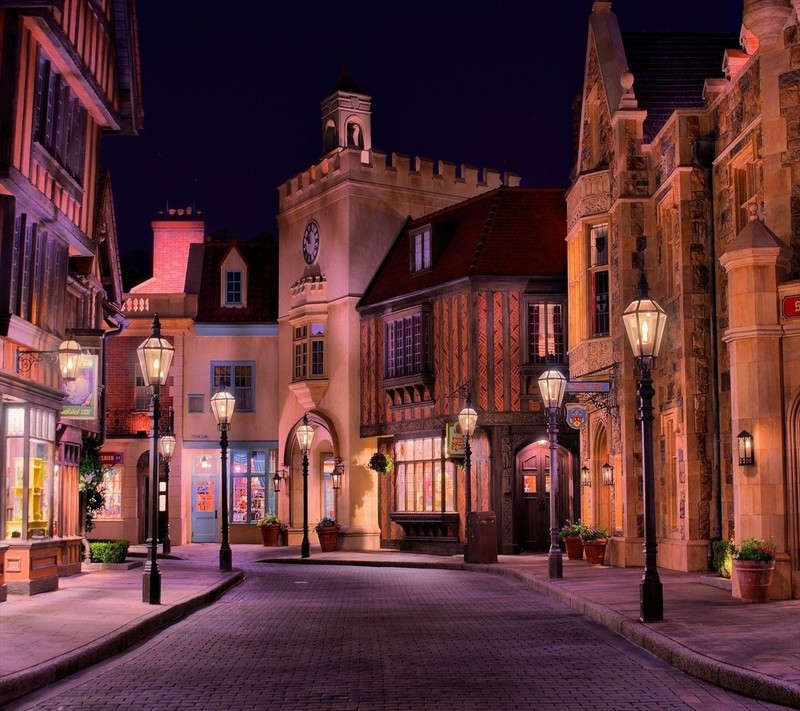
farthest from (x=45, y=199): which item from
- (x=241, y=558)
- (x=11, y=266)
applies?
(x=241, y=558)

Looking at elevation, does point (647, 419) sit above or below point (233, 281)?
below

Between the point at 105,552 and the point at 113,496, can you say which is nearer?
the point at 105,552

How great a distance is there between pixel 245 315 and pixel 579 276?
62.1 ft

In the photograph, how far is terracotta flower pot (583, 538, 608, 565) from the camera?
27.9 metres

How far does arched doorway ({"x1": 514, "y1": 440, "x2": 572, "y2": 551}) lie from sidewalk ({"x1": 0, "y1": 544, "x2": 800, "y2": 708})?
8002 mm

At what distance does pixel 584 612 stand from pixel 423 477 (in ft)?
65.4

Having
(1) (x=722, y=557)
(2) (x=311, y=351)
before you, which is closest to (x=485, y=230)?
(2) (x=311, y=351)

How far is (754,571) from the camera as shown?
1712 cm

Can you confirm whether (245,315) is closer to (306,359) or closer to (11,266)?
(306,359)

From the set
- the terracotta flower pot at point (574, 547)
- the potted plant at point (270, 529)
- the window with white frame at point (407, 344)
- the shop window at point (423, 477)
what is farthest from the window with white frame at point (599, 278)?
the potted plant at point (270, 529)

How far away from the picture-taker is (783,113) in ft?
61.9

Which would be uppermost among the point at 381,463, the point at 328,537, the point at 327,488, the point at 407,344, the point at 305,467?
the point at 407,344

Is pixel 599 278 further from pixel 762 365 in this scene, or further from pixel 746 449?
pixel 746 449

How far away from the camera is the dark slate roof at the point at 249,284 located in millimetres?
46250
